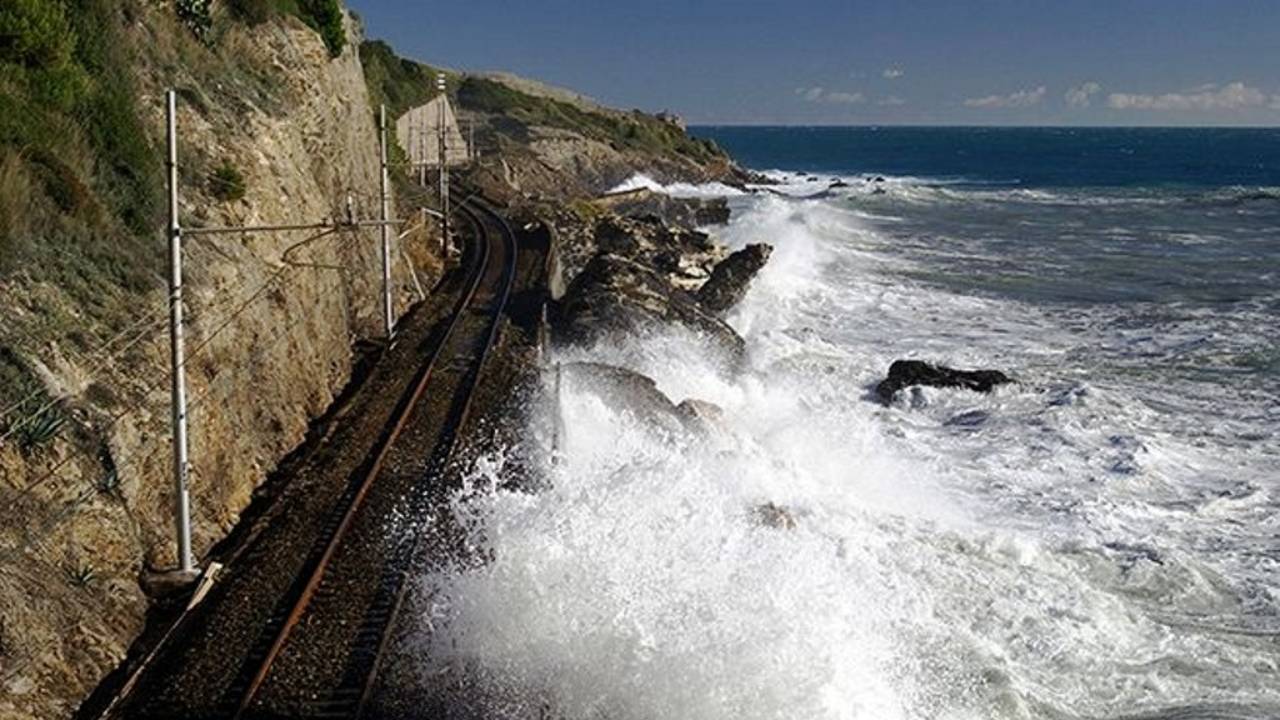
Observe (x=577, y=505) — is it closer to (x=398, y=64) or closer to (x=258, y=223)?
(x=258, y=223)

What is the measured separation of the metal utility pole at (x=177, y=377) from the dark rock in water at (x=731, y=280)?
29.2 m

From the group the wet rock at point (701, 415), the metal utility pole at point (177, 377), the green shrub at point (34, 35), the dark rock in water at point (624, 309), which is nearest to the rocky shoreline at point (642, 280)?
the dark rock in water at point (624, 309)

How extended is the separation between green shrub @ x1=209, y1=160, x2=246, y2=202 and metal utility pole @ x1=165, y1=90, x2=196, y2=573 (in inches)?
255

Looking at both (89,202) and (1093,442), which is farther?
(1093,442)

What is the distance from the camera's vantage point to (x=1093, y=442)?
26047 millimetres

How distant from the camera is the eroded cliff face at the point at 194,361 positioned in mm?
12203

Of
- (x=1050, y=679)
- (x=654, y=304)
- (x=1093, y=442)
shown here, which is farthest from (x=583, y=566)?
(x=654, y=304)

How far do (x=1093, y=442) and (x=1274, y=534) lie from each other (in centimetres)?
604

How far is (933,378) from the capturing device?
3095cm

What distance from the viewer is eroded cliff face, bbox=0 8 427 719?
12203 millimetres

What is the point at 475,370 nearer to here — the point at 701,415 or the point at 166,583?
the point at 701,415

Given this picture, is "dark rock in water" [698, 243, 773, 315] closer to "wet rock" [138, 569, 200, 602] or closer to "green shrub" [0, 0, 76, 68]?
"green shrub" [0, 0, 76, 68]

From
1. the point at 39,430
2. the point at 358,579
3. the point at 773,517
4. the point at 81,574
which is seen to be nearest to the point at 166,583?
the point at 81,574

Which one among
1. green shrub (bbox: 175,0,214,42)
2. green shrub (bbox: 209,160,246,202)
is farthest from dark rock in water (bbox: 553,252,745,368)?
green shrub (bbox: 175,0,214,42)
